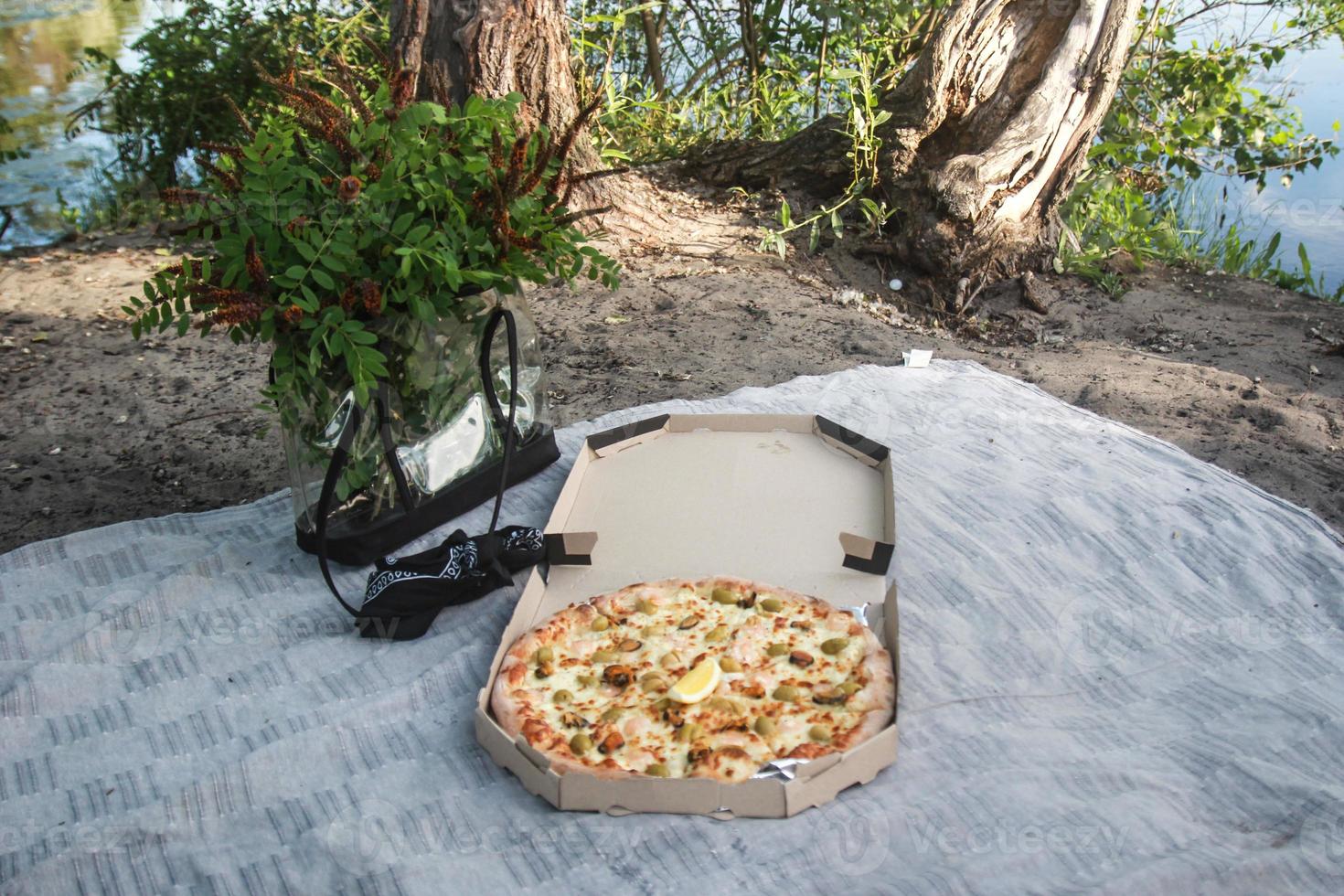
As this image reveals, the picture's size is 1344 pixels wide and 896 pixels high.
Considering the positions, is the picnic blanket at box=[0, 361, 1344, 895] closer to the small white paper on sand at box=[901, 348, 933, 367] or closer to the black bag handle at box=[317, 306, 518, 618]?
the black bag handle at box=[317, 306, 518, 618]

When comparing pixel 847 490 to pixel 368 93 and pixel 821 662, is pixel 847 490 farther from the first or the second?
pixel 368 93

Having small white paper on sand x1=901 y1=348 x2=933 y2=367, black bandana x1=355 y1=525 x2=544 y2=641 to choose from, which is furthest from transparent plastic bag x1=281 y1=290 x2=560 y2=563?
small white paper on sand x1=901 y1=348 x2=933 y2=367

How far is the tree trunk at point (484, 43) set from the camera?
12.3ft

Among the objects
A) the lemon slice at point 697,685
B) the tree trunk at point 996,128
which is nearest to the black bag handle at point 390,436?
the lemon slice at point 697,685

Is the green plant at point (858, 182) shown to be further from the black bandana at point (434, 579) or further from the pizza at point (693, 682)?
the pizza at point (693, 682)

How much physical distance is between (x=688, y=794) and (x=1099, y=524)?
1168 mm

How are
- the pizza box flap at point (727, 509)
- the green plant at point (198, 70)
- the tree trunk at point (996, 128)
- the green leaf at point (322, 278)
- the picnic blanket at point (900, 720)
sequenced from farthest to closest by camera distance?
the green plant at point (198, 70), the tree trunk at point (996, 128), the pizza box flap at point (727, 509), the green leaf at point (322, 278), the picnic blanket at point (900, 720)

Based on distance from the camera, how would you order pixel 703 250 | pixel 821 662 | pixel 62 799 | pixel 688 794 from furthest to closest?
pixel 703 250
pixel 821 662
pixel 62 799
pixel 688 794

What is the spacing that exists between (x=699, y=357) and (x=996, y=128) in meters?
1.65

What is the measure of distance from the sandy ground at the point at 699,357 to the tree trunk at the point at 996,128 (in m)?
0.21

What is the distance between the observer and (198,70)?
16.6ft

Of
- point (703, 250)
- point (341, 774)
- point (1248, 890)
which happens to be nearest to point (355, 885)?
point (341, 774)

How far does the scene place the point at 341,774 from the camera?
1623 millimetres

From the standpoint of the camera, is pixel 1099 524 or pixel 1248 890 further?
pixel 1099 524
